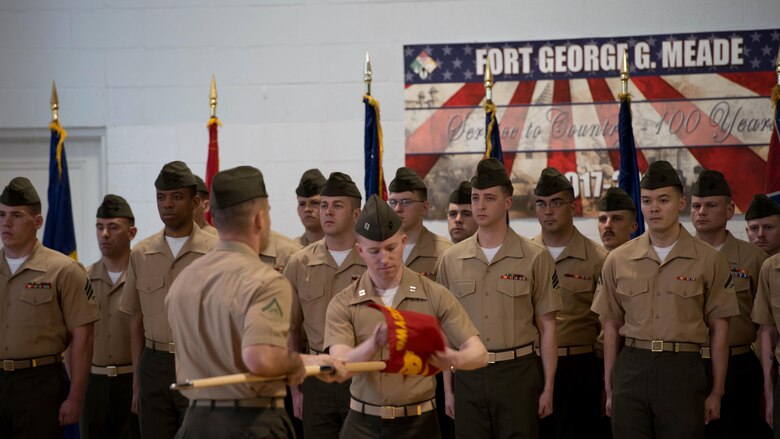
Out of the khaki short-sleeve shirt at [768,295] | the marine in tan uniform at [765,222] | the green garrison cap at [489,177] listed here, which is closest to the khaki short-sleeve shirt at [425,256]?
the green garrison cap at [489,177]

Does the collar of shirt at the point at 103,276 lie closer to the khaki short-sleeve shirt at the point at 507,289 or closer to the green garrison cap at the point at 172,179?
the green garrison cap at the point at 172,179

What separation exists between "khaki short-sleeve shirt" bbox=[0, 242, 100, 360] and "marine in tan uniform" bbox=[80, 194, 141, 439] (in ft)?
1.61

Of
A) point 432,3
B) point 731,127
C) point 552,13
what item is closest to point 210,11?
point 432,3

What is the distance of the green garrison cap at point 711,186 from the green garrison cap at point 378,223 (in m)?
2.38

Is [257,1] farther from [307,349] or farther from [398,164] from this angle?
[307,349]

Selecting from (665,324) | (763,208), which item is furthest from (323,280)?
(763,208)

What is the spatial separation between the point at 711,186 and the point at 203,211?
3086 mm

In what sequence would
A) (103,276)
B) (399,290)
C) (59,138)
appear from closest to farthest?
(399,290) < (103,276) < (59,138)

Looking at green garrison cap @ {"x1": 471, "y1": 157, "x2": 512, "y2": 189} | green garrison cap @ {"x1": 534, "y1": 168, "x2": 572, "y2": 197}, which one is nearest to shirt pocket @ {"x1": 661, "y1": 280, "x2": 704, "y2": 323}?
green garrison cap @ {"x1": 471, "y1": 157, "x2": 512, "y2": 189}

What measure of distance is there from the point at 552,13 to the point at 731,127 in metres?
1.54

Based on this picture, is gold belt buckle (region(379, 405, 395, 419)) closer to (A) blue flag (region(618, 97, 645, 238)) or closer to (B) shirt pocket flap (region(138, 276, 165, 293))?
(B) shirt pocket flap (region(138, 276, 165, 293))

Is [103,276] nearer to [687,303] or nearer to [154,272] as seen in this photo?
[154,272]

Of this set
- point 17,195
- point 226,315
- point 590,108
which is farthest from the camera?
point 590,108

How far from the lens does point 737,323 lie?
5.45 meters
